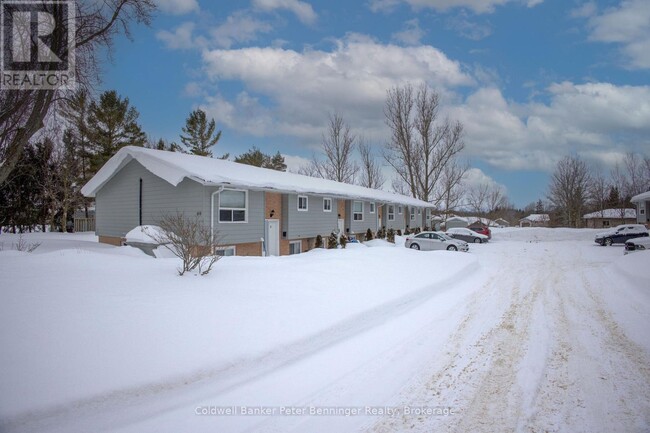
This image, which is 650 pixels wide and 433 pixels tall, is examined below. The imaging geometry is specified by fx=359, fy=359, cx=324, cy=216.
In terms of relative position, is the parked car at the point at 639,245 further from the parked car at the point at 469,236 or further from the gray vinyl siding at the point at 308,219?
the gray vinyl siding at the point at 308,219

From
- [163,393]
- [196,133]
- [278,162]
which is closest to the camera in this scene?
[163,393]

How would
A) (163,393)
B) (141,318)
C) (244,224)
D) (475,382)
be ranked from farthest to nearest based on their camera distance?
(244,224) → (141,318) → (475,382) → (163,393)

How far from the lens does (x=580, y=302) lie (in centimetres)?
912

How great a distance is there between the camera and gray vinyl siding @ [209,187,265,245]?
47.0ft

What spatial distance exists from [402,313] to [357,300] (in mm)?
1043

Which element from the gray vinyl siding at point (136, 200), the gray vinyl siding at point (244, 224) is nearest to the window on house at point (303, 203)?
the gray vinyl siding at point (244, 224)

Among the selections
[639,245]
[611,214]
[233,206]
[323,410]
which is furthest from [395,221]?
[611,214]

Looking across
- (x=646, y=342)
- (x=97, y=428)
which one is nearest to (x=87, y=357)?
(x=97, y=428)

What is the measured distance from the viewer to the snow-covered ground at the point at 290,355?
387 cm

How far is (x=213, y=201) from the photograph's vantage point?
14.4 meters

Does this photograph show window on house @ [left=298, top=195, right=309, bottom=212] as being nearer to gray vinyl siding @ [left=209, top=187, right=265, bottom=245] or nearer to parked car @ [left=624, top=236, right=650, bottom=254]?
gray vinyl siding @ [left=209, top=187, right=265, bottom=245]

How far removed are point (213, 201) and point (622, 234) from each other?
92.9ft

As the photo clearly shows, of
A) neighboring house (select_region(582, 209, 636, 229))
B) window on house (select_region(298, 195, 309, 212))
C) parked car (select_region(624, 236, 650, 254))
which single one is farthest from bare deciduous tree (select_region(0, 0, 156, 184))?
neighboring house (select_region(582, 209, 636, 229))

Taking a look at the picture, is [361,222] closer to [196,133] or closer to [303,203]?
[303,203]
